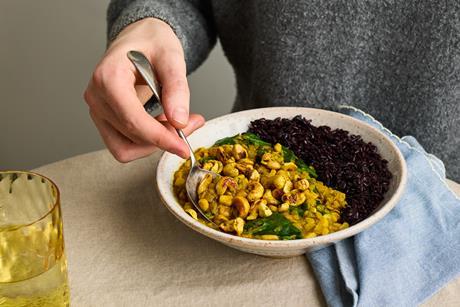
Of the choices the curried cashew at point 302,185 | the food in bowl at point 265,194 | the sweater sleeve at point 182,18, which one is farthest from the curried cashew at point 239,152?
the sweater sleeve at point 182,18

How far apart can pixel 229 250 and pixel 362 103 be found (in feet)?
1.49

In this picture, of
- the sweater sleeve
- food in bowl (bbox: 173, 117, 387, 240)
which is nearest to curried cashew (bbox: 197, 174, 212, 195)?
food in bowl (bbox: 173, 117, 387, 240)

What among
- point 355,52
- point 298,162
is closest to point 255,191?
point 298,162

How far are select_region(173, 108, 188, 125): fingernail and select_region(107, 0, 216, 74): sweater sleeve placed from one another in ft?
1.02

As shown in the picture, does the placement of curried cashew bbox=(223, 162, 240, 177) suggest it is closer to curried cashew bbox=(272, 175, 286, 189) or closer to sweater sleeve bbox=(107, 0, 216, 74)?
curried cashew bbox=(272, 175, 286, 189)

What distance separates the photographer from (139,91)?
936mm

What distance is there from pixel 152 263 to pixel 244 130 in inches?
11.1

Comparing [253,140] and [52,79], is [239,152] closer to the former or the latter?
[253,140]

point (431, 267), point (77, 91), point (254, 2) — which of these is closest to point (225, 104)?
point (77, 91)

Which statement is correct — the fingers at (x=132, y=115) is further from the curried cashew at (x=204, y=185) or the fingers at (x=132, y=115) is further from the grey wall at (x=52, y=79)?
the grey wall at (x=52, y=79)

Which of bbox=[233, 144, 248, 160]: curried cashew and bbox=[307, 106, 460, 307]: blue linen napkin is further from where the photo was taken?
bbox=[233, 144, 248, 160]: curried cashew

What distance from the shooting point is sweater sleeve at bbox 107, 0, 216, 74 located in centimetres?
103

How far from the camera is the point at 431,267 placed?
2.54 ft

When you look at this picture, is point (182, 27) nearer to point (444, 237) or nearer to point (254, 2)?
point (254, 2)
